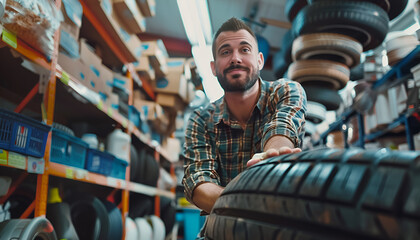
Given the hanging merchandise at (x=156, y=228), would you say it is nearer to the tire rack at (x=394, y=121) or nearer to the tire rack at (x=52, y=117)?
the tire rack at (x=52, y=117)

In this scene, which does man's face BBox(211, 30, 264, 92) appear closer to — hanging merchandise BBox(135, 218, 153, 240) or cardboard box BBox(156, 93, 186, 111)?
hanging merchandise BBox(135, 218, 153, 240)

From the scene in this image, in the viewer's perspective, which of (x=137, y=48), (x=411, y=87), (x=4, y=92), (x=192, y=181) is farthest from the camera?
(x=137, y=48)

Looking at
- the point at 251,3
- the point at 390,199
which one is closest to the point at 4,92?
the point at 390,199

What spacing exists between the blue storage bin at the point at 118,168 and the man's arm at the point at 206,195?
1.33m

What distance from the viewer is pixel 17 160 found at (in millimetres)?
1233

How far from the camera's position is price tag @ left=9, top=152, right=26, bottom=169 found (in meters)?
1.20

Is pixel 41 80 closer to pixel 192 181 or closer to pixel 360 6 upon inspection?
pixel 192 181

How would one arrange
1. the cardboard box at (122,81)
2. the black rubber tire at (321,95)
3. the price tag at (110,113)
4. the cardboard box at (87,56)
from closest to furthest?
the cardboard box at (87,56) → the price tag at (110,113) → the cardboard box at (122,81) → the black rubber tire at (321,95)

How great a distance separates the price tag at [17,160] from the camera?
1.20m

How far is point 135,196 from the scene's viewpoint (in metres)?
A: 3.41

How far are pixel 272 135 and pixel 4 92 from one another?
150 centimetres

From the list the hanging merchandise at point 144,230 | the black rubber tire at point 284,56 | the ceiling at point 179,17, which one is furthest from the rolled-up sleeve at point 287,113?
the ceiling at point 179,17

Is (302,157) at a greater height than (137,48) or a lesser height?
lesser

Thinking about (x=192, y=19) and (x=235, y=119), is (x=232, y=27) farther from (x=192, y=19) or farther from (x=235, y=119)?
(x=192, y=19)
